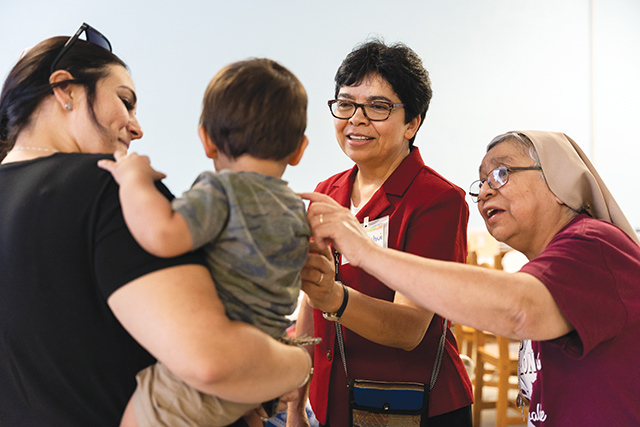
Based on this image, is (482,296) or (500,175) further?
(500,175)

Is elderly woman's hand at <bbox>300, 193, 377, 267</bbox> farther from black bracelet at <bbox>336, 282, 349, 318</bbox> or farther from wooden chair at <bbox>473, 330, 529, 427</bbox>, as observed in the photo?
wooden chair at <bbox>473, 330, 529, 427</bbox>

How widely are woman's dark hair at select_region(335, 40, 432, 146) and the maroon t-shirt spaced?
2.66 feet

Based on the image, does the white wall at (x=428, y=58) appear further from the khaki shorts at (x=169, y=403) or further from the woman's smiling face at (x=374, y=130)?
the khaki shorts at (x=169, y=403)

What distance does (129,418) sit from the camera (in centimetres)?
88

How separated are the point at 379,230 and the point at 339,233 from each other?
1.69 feet

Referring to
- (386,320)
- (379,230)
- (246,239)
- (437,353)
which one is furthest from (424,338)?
(246,239)

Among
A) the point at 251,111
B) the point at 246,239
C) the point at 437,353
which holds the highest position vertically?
the point at 251,111

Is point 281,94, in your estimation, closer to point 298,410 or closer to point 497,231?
point 497,231

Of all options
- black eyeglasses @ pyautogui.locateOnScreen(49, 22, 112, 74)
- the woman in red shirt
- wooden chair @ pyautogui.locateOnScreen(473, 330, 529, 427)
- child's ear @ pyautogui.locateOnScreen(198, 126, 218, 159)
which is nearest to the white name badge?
the woman in red shirt

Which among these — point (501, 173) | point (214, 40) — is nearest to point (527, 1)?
point (214, 40)

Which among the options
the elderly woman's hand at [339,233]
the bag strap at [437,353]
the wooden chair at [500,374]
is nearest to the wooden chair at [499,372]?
the wooden chair at [500,374]

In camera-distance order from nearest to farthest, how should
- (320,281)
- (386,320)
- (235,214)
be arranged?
(235,214), (320,281), (386,320)

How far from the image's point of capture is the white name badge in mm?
1686

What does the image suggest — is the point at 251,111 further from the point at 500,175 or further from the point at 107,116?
the point at 500,175
